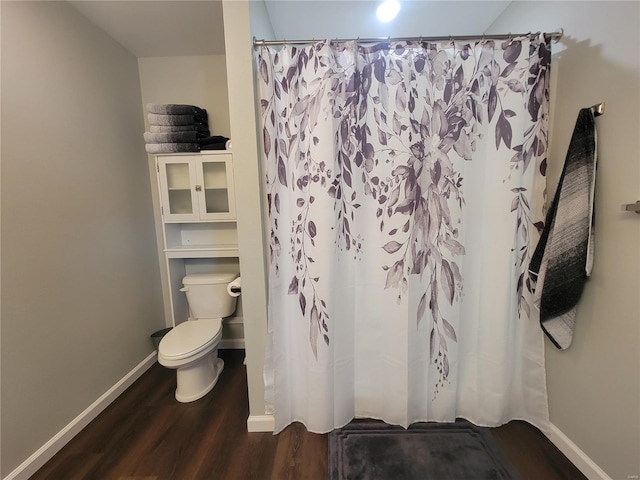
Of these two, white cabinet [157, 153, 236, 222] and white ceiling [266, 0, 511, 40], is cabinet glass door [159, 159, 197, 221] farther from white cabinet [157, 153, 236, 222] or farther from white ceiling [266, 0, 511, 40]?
white ceiling [266, 0, 511, 40]

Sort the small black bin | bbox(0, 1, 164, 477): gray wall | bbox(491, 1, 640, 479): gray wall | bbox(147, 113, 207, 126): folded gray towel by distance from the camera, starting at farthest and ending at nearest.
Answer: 1. the small black bin
2. bbox(147, 113, 207, 126): folded gray towel
3. bbox(0, 1, 164, 477): gray wall
4. bbox(491, 1, 640, 479): gray wall

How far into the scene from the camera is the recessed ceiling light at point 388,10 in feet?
4.65

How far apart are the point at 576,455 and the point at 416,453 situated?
75cm

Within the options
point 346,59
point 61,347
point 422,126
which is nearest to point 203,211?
point 61,347

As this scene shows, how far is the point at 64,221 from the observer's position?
1.50 metres

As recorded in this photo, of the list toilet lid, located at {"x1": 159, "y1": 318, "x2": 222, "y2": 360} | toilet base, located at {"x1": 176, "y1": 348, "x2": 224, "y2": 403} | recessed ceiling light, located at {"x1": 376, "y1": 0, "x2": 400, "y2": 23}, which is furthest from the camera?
toilet base, located at {"x1": 176, "y1": 348, "x2": 224, "y2": 403}

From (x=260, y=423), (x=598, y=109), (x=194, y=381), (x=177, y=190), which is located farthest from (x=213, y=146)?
(x=598, y=109)

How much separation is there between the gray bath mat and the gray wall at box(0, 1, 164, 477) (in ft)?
5.04

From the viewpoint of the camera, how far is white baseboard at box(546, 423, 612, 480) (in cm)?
118

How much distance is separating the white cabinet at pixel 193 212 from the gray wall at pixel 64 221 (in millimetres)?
247

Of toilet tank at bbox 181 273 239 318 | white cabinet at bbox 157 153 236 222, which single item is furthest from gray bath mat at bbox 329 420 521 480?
white cabinet at bbox 157 153 236 222

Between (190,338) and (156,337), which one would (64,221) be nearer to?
(190,338)

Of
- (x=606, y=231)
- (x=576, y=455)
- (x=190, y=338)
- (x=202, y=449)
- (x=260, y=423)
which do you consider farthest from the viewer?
(x=190, y=338)

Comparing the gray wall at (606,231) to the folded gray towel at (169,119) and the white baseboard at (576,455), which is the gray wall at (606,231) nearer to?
the white baseboard at (576,455)
